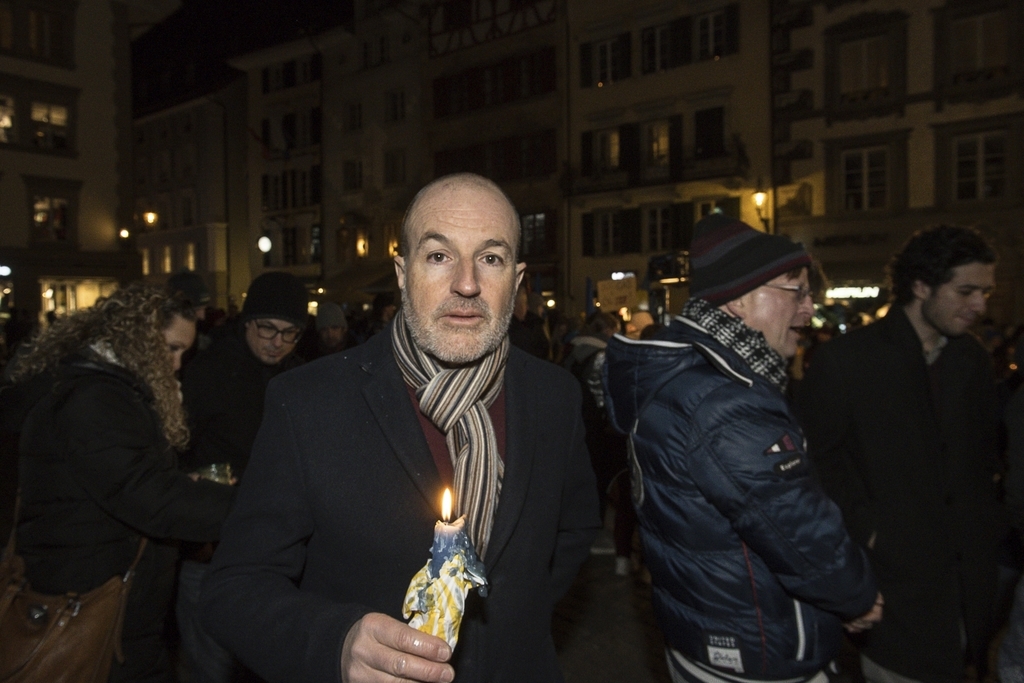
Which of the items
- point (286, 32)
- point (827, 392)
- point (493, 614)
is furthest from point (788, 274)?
point (286, 32)

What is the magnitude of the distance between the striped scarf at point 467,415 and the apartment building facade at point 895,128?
19.2 metres

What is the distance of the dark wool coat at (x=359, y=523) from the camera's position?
174cm

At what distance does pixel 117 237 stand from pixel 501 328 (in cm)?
2871

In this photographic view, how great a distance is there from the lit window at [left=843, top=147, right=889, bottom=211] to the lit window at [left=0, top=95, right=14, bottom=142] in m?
27.6

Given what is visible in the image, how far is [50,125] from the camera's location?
25.2 m

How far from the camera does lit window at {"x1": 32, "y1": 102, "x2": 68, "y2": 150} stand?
81.7ft

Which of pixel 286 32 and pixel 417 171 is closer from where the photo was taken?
pixel 417 171

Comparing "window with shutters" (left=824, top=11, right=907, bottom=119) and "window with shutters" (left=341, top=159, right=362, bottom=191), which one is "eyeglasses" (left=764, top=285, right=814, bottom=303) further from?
"window with shutters" (left=341, top=159, right=362, bottom=191)

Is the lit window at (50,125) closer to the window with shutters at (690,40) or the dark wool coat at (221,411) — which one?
the window with shutters at (690,40)

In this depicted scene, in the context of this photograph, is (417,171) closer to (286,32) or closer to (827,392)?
(286,32)

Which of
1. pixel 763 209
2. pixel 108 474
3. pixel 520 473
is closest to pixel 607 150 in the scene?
pixel 763 209

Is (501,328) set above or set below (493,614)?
above

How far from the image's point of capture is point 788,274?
8.67 ft

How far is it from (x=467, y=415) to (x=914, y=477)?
6.83 ft
